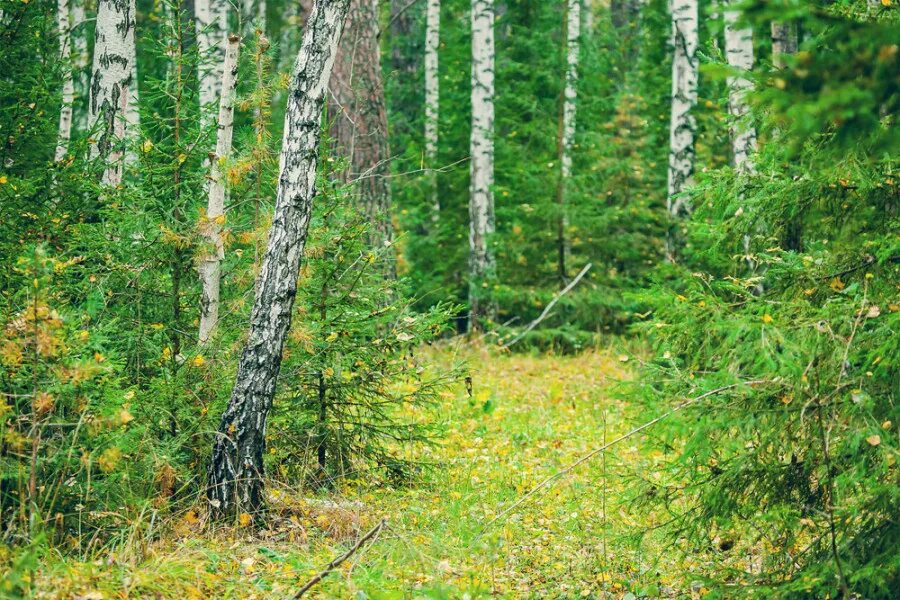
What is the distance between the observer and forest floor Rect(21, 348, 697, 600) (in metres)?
4.65

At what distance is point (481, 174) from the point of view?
1388cm

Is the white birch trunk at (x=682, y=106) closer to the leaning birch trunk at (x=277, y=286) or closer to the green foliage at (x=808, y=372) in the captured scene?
the green foliage at (x=808, y=372)

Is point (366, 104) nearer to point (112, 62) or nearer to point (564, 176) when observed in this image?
point (112, 62)

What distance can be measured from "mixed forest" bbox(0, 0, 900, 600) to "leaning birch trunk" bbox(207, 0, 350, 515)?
0.02 meters

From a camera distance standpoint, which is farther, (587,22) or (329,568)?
(587,22)

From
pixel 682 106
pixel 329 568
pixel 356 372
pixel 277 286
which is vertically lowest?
pixel 329 568

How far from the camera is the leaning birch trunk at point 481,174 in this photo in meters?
13.8

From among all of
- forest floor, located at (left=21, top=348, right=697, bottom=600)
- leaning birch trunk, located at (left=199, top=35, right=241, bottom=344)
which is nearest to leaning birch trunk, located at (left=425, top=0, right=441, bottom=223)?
forest floor, located at (left=21, top=348, right=697, bottom=600)

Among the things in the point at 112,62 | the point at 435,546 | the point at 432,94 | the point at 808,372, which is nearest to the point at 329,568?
the point at 435,546

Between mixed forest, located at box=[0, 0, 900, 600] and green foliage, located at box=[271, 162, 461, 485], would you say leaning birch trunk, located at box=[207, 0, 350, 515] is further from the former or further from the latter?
green foliage, located at box=[271, 162, 461, 485]

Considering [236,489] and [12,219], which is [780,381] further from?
[12,219]

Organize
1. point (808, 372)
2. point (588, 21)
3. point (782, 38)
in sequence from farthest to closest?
point (588, 21) → point (782, 38) → point (808, 372)

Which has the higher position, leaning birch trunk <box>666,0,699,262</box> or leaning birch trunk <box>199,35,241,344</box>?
leaning birch trunk <box>666,0,699,262</box>

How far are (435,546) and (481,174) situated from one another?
29.7 feet
